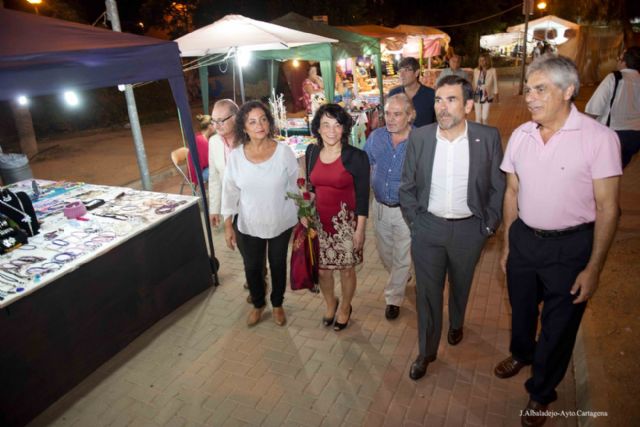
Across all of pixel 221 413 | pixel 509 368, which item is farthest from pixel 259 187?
pixel 509 368

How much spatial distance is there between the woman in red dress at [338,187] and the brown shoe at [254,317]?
31.2 inches

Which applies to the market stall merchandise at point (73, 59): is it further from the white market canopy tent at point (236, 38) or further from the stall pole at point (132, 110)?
the white market canopy tent at point (236, 38)

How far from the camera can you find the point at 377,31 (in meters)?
13.2

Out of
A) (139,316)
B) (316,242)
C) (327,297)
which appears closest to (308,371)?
(327,297)

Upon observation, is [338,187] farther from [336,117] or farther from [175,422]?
[175,422]

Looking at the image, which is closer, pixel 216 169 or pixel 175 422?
pixel 175 422

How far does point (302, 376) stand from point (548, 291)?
1777 mm

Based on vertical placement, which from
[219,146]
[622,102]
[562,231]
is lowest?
[562,231]

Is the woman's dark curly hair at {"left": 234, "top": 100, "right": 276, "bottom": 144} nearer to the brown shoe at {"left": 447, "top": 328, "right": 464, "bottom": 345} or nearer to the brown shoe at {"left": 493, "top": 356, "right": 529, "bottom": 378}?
the brown shoe at {"left": 447, "top": 328, "right": 464, "bottom": 345}

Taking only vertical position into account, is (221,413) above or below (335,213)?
below

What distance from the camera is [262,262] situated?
3.63 m

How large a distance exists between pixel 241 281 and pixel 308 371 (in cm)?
164

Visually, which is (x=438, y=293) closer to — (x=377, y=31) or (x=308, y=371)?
(x=308, y=371)

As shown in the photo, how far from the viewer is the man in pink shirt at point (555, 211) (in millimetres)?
2076
